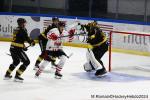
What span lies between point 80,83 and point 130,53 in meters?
3.06

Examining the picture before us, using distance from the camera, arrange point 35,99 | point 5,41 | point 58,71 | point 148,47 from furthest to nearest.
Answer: point 5,41
point 148,47
point 58,71
point 35,99

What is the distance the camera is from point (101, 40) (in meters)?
9.49

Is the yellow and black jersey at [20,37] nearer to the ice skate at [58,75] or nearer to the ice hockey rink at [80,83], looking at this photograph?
the ice hockey rink at [80,83]

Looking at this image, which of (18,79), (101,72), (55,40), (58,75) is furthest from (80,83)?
(18,79)

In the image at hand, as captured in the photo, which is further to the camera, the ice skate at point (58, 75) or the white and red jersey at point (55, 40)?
the ice skate at point (58, 75)

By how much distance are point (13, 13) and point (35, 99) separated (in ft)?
24.9

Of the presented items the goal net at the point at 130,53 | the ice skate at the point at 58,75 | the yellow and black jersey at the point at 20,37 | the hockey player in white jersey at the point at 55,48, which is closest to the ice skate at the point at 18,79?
the hockey player in white jersey at the point at 55,48

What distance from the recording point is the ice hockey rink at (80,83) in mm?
7593

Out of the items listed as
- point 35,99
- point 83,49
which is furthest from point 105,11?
point 35,99

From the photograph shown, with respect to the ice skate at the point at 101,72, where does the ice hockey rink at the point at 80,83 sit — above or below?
below

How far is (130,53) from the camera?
11570 millimetres

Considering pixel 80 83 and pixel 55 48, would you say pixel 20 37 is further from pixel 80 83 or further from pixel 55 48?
pixel 80 83

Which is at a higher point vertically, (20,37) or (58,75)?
(20,37)

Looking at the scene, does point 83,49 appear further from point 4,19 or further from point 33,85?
point 33,85
